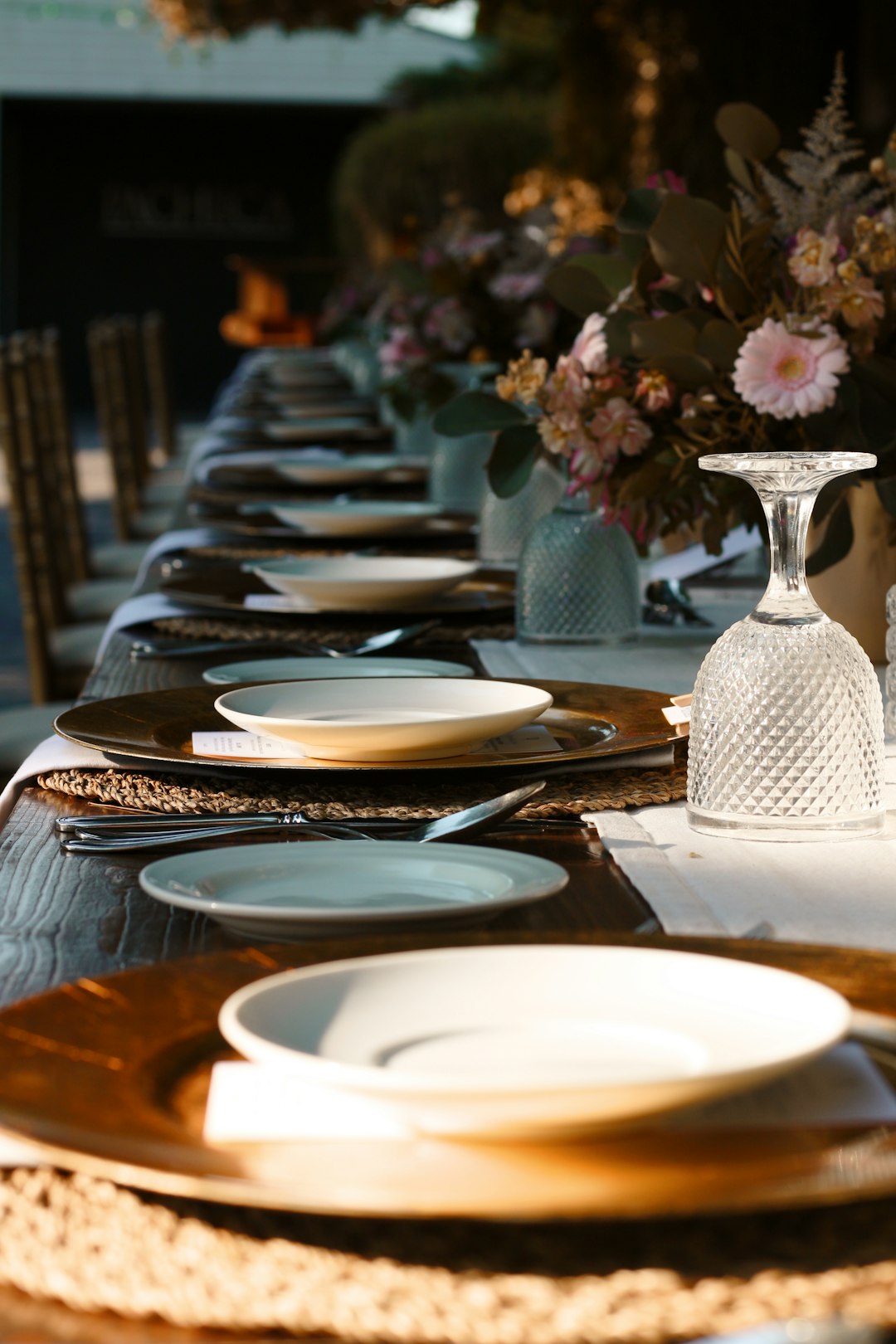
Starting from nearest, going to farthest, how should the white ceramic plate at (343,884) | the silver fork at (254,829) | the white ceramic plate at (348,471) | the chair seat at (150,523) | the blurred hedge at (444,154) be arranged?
the white ceramic plate at (343,884) → the silver fork at (254,829) → the white ceramic plate at (348,471) → the chair seat at (150,523) → the blurred hedge at (444,154)

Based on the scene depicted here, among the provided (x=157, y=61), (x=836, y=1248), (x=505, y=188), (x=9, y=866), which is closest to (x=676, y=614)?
(x=9, y=866)

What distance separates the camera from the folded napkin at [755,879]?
783mm

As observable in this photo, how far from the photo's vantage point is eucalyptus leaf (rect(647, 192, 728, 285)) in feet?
4.63

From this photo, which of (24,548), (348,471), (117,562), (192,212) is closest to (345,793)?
(348,471)

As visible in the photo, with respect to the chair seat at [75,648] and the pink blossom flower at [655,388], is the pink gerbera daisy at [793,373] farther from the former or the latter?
the chair seat at [75,648]

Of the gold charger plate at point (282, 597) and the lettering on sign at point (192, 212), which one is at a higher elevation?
the lettering on sign at point (192, 212)

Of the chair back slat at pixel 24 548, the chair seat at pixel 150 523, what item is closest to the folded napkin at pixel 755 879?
the chair back slat at pixel 24 548

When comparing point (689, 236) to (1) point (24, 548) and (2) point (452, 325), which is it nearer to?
(2) point (452, 325)

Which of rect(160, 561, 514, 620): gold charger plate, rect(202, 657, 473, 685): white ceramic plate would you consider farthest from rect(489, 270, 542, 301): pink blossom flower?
rect(202, 657, 473, 685): white ceramic plate

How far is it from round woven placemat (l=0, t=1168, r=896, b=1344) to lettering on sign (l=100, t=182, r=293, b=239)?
1819cm

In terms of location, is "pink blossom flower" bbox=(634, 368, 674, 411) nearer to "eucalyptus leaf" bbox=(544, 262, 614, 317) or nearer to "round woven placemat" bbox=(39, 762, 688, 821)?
"eucalyptus leaf" bbox=(544, 262, 614, 317)

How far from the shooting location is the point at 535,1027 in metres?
0.57

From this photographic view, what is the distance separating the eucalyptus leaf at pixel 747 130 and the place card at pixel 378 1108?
44.2 inches

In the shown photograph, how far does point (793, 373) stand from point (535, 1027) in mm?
893
